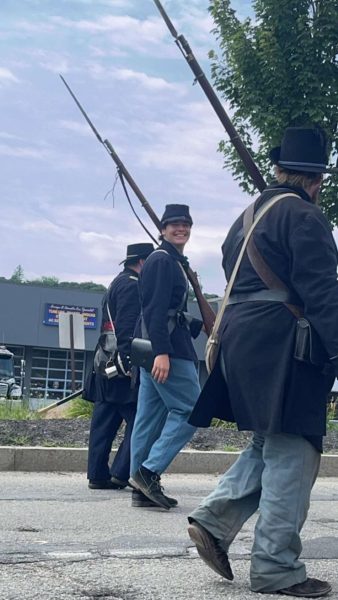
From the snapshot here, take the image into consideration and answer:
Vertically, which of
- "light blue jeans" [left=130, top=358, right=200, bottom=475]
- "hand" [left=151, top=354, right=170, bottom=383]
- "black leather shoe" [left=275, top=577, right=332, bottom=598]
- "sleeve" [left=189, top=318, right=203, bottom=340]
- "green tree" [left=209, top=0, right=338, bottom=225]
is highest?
"green tree" [left=209, top=0, right=338, bottom=225]

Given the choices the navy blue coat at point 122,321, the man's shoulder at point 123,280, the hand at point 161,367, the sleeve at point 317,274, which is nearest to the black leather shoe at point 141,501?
the hand at point 161,367

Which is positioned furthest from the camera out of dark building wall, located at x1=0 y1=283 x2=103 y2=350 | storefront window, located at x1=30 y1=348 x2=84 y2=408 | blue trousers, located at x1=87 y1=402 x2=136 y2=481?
storefront window, located at x1=30 y1=348 x2=84 y2=408

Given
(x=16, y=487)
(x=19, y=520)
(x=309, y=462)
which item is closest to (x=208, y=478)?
(x=16, y=487)

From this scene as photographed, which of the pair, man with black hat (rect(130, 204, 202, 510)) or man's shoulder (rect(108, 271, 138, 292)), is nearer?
man with black hat (rect(130, 204, 202, 510))

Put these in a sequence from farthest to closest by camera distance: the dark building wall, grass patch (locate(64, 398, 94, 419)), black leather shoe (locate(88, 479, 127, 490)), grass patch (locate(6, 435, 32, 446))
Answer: the dark building wall → grass patch (locate(64, 398, 94, 419)) → grass patch (locate(6, 435, 32, 446)) → black leather shoe (locate(88, 479, 127, 490))

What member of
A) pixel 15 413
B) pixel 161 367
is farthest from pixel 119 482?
pixel 15 413

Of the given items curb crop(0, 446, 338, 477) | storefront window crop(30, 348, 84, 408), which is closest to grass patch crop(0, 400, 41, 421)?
curb crop(0, 446, 338, 477)

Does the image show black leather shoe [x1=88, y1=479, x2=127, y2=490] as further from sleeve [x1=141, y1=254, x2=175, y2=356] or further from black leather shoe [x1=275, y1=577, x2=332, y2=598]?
black leather shoe [x1=275, y1=577, x2=332, y2=598]

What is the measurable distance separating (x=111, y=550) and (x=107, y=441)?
271 cm

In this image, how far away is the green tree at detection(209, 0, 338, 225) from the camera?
738 inches

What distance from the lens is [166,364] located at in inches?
234

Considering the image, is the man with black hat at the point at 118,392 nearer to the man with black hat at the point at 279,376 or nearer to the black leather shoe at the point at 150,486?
the black leather shoe at the point at 150,486

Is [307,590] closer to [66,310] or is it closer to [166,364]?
[166,364]

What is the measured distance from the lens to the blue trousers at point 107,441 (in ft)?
23.5
